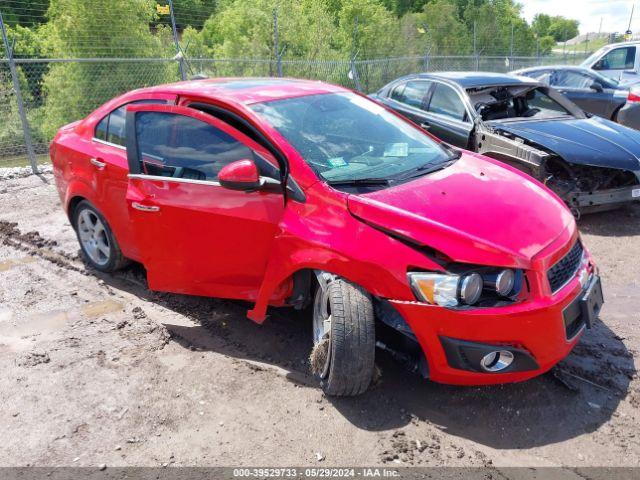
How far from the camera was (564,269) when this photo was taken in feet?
9.93

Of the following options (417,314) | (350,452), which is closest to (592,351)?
(417,314)

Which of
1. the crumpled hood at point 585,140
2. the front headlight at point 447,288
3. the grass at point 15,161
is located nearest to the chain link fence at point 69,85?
the grass at point 15,161

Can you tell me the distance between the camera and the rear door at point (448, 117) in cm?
681

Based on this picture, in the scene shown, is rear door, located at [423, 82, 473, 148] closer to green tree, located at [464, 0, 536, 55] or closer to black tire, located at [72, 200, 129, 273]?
black tire, located at [72, 200, 129, 273]

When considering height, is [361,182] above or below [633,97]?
above

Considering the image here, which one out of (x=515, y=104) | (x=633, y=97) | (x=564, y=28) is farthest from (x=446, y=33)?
(x=564, y=28)

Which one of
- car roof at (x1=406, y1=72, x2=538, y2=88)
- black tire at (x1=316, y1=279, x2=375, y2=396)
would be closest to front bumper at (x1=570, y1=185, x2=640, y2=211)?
car roof at (x1=406, y1=72, x2=538, y2=88)

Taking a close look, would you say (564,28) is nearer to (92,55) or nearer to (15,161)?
(92,55)

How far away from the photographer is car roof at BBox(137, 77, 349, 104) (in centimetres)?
377

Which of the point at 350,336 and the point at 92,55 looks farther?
the point at 92,55

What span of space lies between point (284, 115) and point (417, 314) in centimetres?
163

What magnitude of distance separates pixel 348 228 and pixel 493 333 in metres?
0.90

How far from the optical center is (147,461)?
2.75 metres

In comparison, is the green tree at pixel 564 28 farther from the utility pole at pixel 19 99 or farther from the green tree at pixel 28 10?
the utility pole at pixel 19 99
